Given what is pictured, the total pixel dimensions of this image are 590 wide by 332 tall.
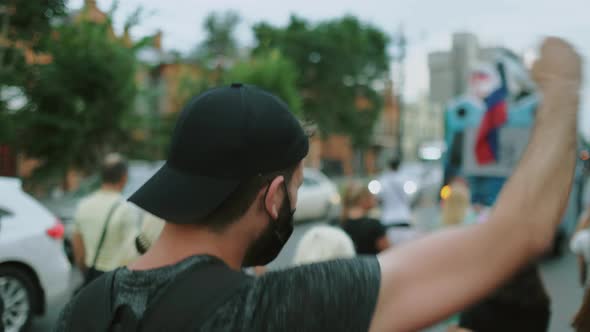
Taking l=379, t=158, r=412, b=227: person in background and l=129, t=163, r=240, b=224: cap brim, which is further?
l=379, t=158, r=412, b=227: person in background

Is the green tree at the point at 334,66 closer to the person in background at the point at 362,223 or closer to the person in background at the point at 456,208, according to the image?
the person in background at the point at 456,208

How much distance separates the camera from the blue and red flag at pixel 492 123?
11.5m

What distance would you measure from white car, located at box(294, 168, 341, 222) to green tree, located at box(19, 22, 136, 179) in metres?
4.97

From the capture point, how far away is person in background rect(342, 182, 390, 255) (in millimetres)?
5715

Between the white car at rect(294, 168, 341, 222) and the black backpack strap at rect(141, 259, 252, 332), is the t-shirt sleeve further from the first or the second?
the white car at rect(294, 168, 341, 222)

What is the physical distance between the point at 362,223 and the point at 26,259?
10.4 feet

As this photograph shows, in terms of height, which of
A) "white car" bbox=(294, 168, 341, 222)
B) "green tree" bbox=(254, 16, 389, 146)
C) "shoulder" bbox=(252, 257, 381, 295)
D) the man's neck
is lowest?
"green tree" bbox=(254, 16, 389, 146)

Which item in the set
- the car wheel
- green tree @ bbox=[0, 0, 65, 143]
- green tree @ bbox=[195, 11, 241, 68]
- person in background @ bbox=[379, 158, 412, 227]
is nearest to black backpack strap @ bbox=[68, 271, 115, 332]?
the car wheel

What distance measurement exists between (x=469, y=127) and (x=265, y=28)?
39.3 meters

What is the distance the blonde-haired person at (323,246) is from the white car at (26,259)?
328 centimetres

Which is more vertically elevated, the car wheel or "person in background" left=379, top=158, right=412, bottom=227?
the car wheel

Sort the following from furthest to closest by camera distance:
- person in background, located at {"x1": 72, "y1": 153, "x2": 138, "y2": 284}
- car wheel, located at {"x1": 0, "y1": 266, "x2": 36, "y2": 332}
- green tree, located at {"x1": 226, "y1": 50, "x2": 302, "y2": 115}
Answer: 1. green tree, located at {"x1": 226, "y1": 50, "x2": 302, "y2": 115}
2. car wheel, located at {"x1": 0, "y1": 266, "x2": 36, "y2": 332}
3. person in background, located at {"x1": 72, "y1": 153, "x2": 138, "y2": 284}

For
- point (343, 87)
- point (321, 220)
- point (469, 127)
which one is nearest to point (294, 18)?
point (343, 87)

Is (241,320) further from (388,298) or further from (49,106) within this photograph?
(49,106)
